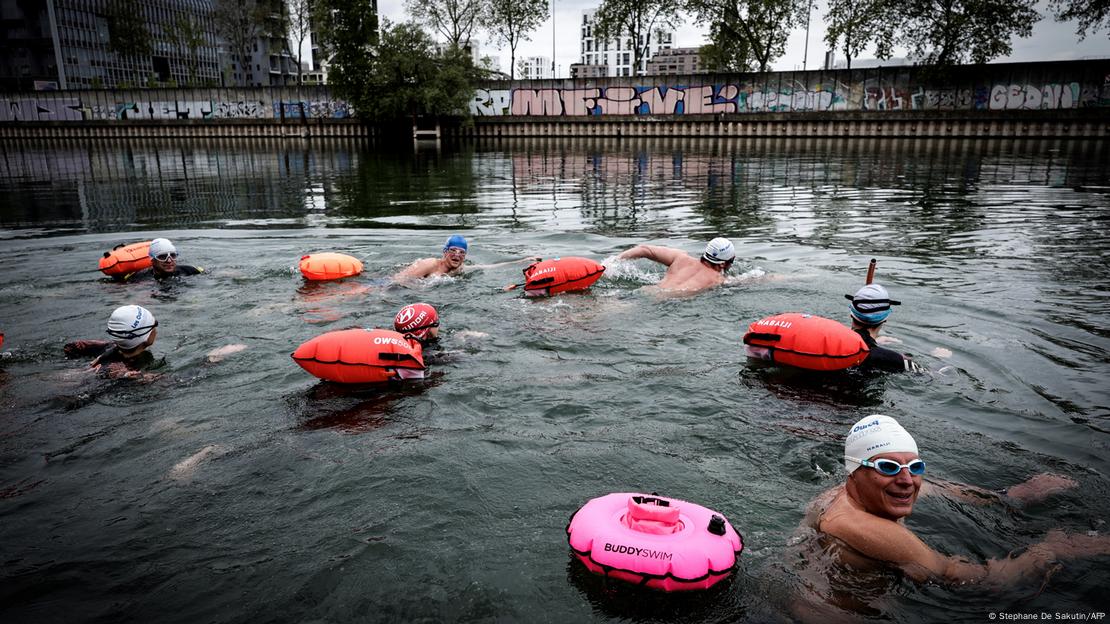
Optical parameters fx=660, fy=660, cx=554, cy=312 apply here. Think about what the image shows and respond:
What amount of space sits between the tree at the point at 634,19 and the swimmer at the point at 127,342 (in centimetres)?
6358

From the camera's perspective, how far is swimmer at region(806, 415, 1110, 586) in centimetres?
418

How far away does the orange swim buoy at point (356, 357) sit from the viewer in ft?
22.5

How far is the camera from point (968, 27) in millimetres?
48844

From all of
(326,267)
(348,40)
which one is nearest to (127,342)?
(326,267)

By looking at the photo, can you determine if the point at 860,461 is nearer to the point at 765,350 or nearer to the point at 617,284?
the point at 765,350

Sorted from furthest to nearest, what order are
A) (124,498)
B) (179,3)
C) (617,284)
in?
(179,3) → (617,284) → (124,498)

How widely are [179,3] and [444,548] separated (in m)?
140

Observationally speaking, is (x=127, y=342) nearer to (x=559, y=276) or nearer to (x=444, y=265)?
(x=444, y=265)

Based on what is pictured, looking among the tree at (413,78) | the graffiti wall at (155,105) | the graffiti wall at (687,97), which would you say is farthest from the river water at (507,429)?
the graffiti wall at (155,105)

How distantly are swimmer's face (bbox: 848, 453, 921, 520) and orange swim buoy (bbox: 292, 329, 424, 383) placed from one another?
4.54 meters

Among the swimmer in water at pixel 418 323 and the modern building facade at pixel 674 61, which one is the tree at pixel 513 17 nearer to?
the swimmer in water at pixel 418 323

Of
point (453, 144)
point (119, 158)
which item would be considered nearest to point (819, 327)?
point (119, 158)

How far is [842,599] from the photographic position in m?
4.11

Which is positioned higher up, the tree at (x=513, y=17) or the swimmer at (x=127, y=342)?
the tree at (x=513, y=17)
